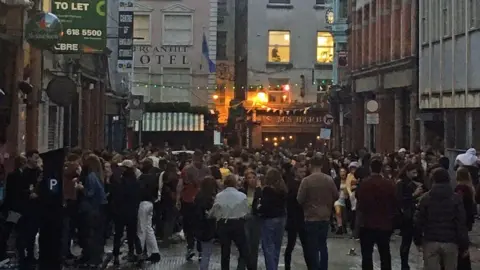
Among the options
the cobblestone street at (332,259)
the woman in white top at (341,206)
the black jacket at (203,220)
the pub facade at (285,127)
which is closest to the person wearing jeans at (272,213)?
the black jacket at (203,220)

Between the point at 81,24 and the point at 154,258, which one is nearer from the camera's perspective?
the point at 154,258

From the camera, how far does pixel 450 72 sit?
104 ft

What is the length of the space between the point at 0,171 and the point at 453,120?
20.2m

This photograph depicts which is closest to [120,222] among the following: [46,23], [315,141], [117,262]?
[117,262]

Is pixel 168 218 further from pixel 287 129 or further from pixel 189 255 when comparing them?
pixel 287 129

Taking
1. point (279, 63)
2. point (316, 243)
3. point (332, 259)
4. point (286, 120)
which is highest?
point (279, 63)

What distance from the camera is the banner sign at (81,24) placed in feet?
84.5

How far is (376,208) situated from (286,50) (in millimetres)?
48659

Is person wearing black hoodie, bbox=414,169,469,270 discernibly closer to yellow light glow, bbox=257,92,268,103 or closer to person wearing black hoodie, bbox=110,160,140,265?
person wearing black hoodie, bbox=110,160,140,265

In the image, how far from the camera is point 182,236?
64.0ft

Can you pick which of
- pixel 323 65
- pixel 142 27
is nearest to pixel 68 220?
pixel 142 27

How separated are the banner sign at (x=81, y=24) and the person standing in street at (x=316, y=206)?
558 inches

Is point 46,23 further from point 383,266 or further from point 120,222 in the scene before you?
point 383,266

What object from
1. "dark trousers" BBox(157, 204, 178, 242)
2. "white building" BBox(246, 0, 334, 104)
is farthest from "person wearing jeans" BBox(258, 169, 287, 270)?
"white building" BBox(246, 0, 334, 104)
